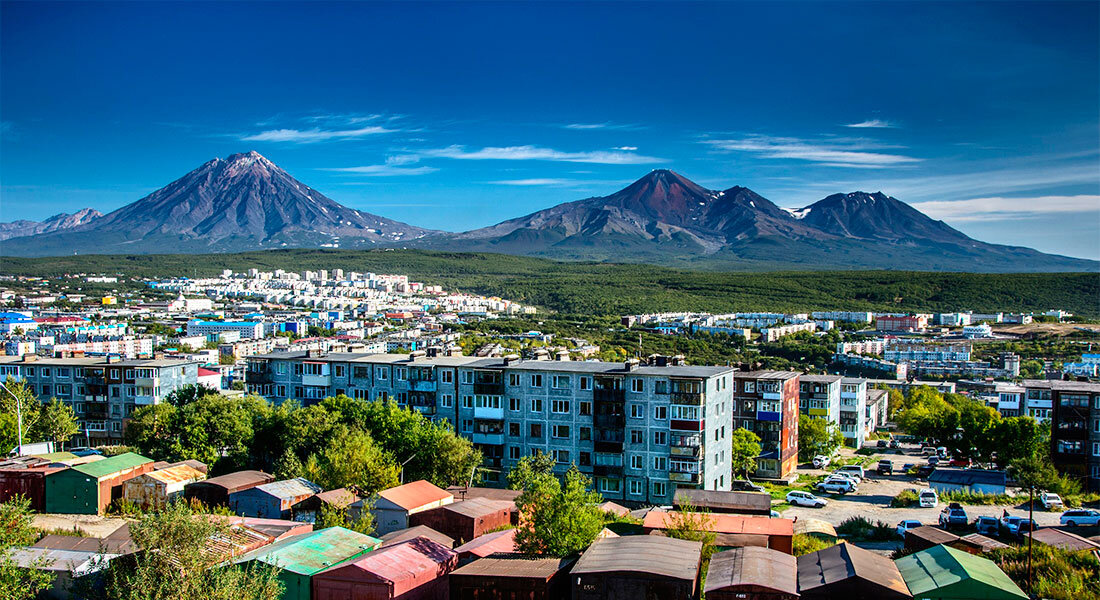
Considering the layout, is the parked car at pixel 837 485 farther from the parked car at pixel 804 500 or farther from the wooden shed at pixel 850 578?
the wooden shed at pixel 850 578

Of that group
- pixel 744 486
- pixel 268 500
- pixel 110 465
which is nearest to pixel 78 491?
pixel 110 465

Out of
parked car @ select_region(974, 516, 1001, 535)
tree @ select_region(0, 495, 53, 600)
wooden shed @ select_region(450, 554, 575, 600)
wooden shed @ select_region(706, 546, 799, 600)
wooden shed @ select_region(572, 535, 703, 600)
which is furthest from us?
parked car @ select_region(974, 516, 1001, 535)

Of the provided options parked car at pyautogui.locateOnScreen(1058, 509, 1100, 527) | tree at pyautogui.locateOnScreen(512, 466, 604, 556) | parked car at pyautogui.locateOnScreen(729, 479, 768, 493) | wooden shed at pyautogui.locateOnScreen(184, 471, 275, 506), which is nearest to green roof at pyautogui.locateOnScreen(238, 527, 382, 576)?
tree at pyautogui.locateOnScreen(512, 466, 604, 556)

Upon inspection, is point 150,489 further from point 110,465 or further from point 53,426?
point 53,426

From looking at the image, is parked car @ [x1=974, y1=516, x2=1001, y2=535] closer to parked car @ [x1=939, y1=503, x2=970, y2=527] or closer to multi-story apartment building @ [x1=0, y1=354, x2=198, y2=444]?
parked car @ [x1=939, y1=503, x2=970, y2=527]

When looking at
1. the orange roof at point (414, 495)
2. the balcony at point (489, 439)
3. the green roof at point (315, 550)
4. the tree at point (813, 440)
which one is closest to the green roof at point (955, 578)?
the green roof at point (315, 550)
